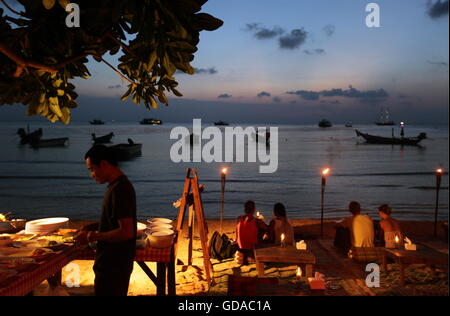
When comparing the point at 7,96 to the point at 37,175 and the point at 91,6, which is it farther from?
the point at 37,175

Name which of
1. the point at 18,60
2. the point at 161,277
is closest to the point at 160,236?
the point at 161,277

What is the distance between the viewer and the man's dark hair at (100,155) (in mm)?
3031

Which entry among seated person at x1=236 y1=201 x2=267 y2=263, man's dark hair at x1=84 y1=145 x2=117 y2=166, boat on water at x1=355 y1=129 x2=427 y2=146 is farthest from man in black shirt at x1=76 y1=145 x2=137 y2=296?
boat on water at x1=355 y1=129 x2=427 y2=146

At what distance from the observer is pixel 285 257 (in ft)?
18.1

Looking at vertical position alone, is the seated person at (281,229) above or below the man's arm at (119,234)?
below

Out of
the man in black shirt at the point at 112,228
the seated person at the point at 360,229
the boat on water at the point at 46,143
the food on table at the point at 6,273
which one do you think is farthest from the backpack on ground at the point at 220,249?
the boat on water at the point at 46,143

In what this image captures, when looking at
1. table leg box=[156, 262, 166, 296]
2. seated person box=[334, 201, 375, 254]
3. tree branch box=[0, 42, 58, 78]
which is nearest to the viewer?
tree branch box=[0, 42, 58, 78]

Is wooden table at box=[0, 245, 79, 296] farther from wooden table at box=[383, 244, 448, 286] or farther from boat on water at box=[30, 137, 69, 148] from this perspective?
boat on water at box=[30, 137, 69, 148]

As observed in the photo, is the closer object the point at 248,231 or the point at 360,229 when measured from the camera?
the point at 360,229

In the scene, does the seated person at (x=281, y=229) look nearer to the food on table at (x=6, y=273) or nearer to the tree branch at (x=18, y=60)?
the food on table at (x=6, y=273)

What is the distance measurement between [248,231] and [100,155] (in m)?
4.34

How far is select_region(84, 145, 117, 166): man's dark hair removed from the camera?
3031mm

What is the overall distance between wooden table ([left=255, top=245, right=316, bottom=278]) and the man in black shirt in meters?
3.00

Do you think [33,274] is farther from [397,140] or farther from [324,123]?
[324,123]
